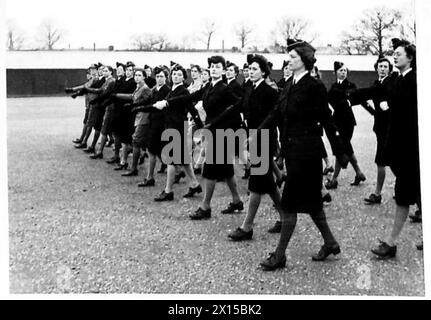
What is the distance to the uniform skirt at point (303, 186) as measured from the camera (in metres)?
3.64

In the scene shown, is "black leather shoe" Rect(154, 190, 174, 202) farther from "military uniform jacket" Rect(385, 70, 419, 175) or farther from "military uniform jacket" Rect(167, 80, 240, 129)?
"military uniform jacket" Rect(385, 70, 419, 175)

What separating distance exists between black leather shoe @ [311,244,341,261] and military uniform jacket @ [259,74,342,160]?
26.4 inches

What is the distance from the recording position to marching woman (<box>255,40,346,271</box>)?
3.57m

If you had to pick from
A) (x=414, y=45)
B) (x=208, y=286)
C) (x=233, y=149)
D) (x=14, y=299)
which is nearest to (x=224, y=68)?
(x=233, y=149)

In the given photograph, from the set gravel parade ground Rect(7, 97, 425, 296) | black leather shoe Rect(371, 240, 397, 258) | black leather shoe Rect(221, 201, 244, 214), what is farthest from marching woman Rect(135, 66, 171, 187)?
black leather shoe Rect(371, 240, 397, 258)

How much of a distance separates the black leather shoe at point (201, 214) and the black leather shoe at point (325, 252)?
4.43 feet

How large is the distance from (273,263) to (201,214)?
1355 mm

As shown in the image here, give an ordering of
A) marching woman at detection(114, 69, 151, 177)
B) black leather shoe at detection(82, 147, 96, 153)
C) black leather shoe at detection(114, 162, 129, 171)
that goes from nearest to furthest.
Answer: marching woman at detection(114, 69, 151, 177)
black leather shoe at detection(114, 162, 129, 171)
black leather shoe at detection(82, 147, 96, 153)

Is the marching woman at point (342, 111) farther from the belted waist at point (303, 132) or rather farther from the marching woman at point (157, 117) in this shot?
the belted waist at point (303, 132)

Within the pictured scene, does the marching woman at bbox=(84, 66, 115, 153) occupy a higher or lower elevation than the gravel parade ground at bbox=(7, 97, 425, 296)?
higher

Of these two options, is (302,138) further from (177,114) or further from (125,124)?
(125,124)

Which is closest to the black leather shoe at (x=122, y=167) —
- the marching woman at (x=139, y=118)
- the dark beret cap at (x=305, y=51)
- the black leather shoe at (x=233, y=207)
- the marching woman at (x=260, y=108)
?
the marching woman at (x=139, y=118)

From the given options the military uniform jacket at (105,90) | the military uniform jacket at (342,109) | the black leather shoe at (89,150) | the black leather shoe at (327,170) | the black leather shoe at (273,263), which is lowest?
the black leather shoe at (273,263)

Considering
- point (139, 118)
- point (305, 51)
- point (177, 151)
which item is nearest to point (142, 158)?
point (139, 118)
